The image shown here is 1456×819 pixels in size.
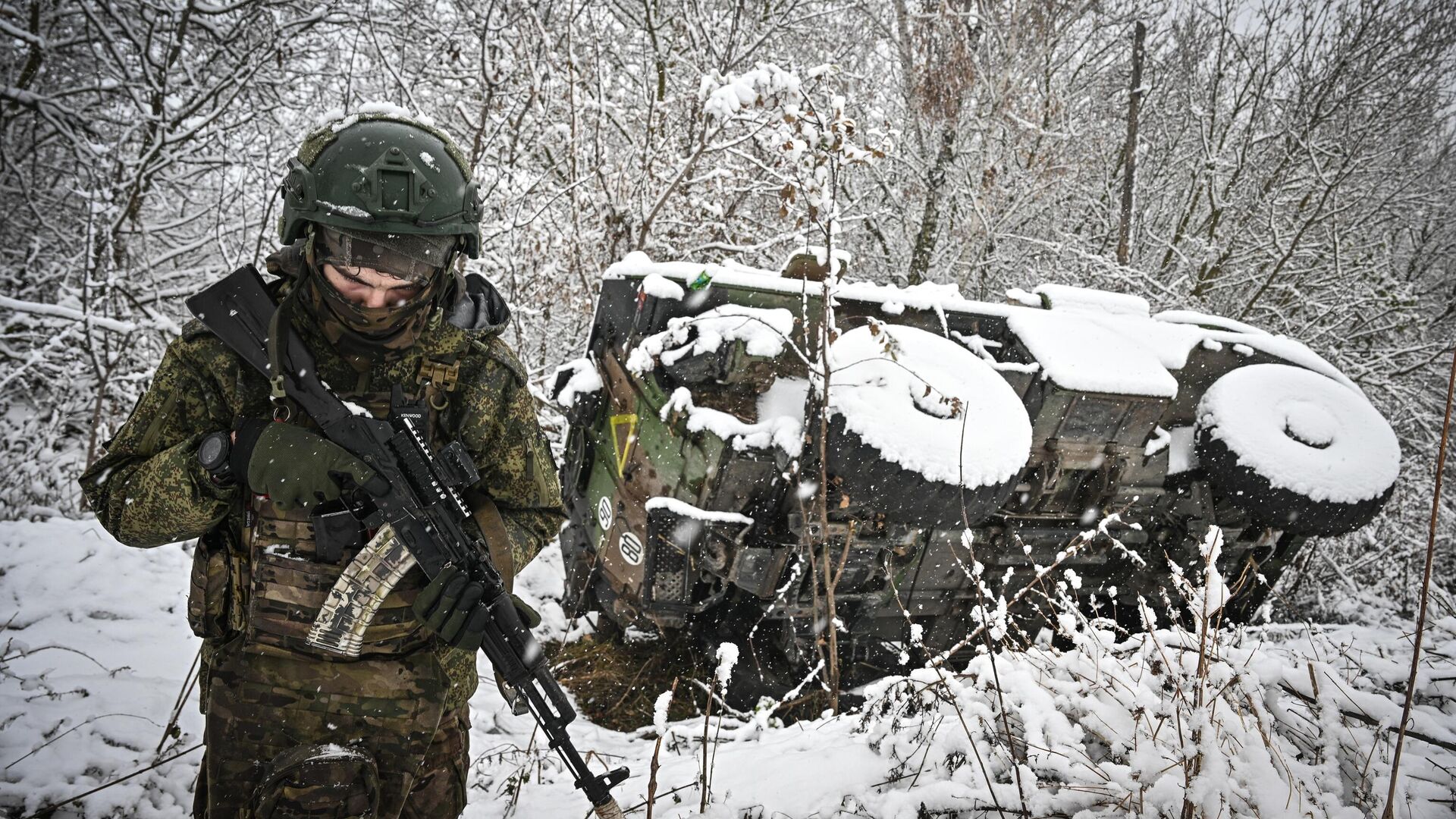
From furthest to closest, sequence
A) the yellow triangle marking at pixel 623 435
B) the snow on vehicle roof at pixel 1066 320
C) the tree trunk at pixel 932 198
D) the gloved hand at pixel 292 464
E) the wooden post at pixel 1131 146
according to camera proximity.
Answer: the tree trunk at pixel 932 198, the wooden post at pixel 1131 146, the yellow triangle marking at pixel 623 435, the snow on vehicle roof at pixel 1066 320, the gloved hand at pixel 292 464

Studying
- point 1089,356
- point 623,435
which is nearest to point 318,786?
point 623,435

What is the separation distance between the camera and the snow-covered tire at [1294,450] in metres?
4.30

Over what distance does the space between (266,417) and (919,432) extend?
100 inches

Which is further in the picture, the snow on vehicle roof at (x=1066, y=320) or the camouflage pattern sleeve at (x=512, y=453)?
the snow on vehicle roof at (x=1066, y=320)

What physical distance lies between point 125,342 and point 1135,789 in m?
6.36

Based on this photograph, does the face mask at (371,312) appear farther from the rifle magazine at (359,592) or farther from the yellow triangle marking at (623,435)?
the yellow triangle marking at (623,435)

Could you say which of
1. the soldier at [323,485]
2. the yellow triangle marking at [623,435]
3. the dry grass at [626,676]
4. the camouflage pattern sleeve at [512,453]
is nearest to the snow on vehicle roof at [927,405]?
the yellow triangle marking at [623,435]

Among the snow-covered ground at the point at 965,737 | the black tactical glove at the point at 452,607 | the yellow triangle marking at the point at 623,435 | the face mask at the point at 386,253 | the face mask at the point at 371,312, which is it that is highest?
the face mask at the point at 386,253

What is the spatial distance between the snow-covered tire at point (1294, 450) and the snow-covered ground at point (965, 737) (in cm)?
110

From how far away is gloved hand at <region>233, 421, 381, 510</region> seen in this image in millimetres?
1645

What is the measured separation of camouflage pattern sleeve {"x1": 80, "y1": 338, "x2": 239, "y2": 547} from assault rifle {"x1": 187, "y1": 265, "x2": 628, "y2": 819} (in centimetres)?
16

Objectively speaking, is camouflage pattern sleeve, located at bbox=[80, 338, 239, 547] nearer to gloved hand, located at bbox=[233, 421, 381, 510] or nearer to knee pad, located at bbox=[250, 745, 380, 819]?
gloved hand, located at bbox=[233, 421, 381, 510]

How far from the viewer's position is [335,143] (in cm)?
189

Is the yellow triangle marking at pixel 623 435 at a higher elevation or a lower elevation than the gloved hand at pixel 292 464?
lower
